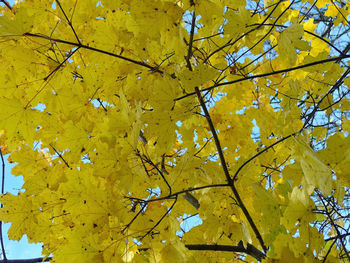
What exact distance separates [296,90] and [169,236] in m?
0.79

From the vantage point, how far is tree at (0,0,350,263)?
2.88 feet

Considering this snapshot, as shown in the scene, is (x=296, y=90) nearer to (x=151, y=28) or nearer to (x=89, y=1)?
(x=151, y=28)

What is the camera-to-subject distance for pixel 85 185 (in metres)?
1.10

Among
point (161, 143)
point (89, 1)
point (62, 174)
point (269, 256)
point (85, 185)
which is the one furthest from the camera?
point (62, 174)

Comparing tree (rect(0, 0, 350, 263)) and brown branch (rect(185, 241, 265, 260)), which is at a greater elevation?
tree (rect(0, 0, 350, 263))

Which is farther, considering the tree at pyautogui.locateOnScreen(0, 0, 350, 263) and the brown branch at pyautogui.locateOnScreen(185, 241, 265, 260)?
the brown branch at pyautogui.locateOnScreen(185, 241, 265, 260)

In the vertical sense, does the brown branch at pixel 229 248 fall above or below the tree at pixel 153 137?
below

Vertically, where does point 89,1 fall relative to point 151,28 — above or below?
above

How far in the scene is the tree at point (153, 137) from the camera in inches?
34.5

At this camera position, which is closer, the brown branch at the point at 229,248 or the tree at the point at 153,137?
the tree at the point at 153,137

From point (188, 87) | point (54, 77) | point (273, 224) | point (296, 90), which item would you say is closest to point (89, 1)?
point (54, 77)

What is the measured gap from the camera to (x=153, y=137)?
4.34 feet

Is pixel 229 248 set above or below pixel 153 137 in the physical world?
below

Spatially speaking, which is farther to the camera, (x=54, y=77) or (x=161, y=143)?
(x=54, y=77)
